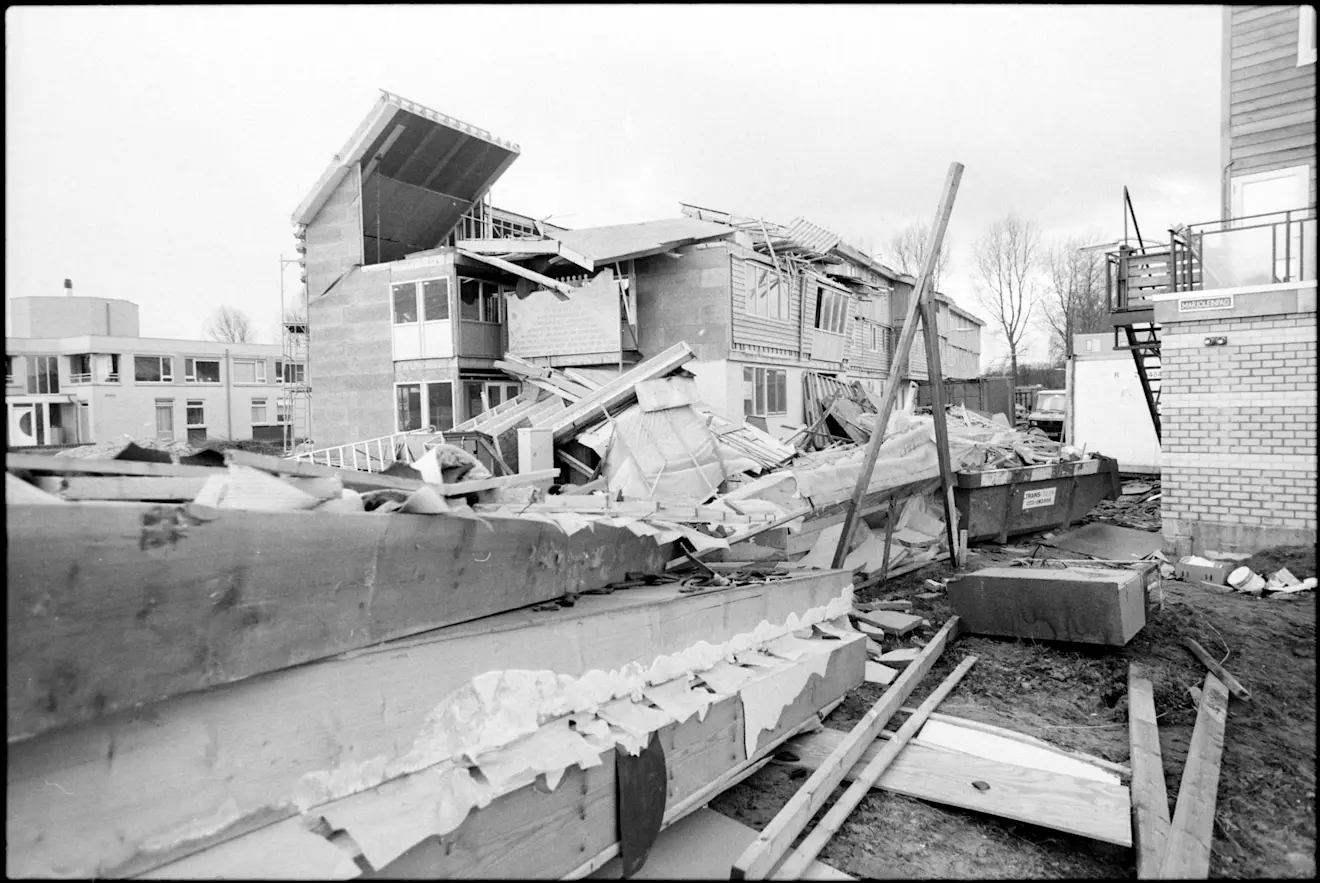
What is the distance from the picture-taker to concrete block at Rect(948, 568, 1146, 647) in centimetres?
682

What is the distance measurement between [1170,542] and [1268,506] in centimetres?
130

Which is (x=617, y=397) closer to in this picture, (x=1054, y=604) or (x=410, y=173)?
(x=1054, y=604)

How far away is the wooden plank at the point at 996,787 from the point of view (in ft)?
14.2

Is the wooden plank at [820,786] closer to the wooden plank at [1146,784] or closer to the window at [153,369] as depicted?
the wooden plank at [1146,784]

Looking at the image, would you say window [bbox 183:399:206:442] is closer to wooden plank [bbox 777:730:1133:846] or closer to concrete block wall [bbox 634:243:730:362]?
concrete block wall [bbox 634:243:730:362]

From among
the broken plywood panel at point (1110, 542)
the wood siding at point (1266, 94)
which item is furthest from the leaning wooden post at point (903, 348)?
the wood siding at point (1266, 94)

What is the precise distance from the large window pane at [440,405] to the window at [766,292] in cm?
791

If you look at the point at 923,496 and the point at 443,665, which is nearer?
the point at 443,665

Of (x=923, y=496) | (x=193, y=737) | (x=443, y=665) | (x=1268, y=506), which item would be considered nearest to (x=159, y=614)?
(x=193, y=737)

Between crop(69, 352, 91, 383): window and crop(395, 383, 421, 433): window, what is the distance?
27.2 meters

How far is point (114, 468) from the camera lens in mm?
2764

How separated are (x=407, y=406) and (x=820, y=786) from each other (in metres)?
18.2

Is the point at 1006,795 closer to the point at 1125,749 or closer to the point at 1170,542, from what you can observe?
the point at 1125,749

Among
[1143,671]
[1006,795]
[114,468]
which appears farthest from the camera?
[1143,671]
